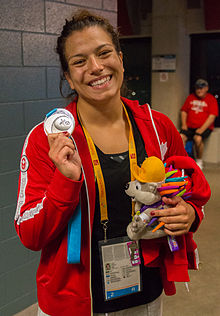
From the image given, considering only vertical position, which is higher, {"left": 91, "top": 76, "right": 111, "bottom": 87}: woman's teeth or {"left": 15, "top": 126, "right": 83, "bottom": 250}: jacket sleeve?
{"left": 91, "top": 76, "right": 111, "bottom": 87}: woman's teeth

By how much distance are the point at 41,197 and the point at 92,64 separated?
45 centimetres

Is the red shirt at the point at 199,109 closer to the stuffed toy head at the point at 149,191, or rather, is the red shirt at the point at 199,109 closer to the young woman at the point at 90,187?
the young woman at the point at 90,187

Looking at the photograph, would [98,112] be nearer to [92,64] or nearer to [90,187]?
[92,64]

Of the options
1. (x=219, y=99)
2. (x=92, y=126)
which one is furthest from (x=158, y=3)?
(x=92, y=126)

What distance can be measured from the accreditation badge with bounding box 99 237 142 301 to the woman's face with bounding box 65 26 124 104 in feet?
1.56

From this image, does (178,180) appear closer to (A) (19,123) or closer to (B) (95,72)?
(B) (95,72)

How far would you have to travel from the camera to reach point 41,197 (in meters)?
1.12

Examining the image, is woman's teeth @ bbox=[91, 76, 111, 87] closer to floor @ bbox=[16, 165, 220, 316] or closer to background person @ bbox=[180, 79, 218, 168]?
floor @ bbox=[16, 165, 220, 316]

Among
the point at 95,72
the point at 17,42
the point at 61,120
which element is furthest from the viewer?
the point at 17,42

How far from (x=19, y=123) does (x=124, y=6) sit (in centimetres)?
585

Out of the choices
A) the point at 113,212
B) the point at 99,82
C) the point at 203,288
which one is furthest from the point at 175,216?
the point at 203,288

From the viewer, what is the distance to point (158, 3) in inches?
289

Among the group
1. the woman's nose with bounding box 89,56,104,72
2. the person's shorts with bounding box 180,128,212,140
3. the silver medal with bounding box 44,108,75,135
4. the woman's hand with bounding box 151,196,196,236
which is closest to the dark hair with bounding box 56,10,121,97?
the woman's nose with bounding box 89,56,104,72

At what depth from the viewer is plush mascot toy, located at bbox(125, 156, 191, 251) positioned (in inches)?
45.6
